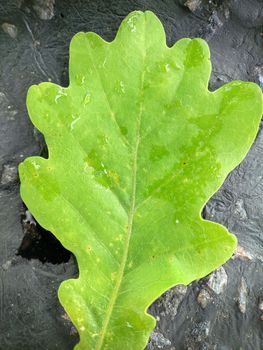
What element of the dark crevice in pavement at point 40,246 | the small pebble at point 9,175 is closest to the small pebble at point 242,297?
the dark crevice in pavement at point 40,246

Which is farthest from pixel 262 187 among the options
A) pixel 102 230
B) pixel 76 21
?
pixel 76 21

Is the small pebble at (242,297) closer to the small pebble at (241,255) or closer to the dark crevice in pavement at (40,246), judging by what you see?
the small pebble at (241,255)

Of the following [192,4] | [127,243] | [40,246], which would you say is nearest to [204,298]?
[127,243]

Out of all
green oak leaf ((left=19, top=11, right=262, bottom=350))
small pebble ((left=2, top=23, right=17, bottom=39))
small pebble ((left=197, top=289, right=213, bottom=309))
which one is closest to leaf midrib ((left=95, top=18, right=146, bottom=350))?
green oak leaf ((left=19, top=11, right=262, bottom=350))

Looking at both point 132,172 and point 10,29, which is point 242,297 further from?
point 10,29

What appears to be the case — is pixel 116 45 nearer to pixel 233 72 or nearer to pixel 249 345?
pixel 233 72

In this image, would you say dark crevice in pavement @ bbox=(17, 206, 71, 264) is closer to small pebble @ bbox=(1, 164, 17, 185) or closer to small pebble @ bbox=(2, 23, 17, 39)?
small pebble @ bbox=(1, 164, 17, 185)
